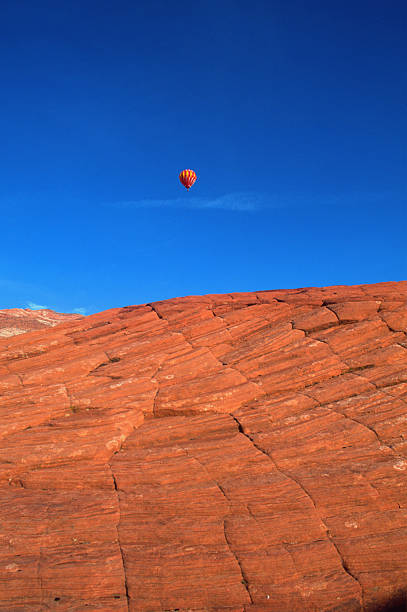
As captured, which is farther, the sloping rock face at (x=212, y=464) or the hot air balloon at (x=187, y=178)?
the hot air balloon at (x=187, y=178)

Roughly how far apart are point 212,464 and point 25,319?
6146 centimetres

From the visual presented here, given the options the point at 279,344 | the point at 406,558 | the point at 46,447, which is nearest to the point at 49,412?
the point at 46,447

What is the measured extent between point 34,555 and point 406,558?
470 inches

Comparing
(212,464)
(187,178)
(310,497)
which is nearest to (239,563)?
(310,497)

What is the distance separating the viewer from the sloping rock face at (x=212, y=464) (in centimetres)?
1319

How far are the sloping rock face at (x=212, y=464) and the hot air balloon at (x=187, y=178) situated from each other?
86.6 feet

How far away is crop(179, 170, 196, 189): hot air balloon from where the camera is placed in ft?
167

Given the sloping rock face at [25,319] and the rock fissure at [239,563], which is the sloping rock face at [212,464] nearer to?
the rock fissure at [239,563]

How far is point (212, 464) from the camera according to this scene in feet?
58.0

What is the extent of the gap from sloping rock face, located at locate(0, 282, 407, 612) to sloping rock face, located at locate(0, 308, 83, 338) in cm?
3847

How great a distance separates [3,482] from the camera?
17.4m

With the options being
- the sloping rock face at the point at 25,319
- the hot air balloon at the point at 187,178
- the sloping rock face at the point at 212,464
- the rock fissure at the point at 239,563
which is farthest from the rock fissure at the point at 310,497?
the sloping rock face at the point at 25,319

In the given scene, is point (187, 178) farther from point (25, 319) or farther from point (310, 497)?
point (310, 497)

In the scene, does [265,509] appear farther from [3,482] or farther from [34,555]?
[3,482]
